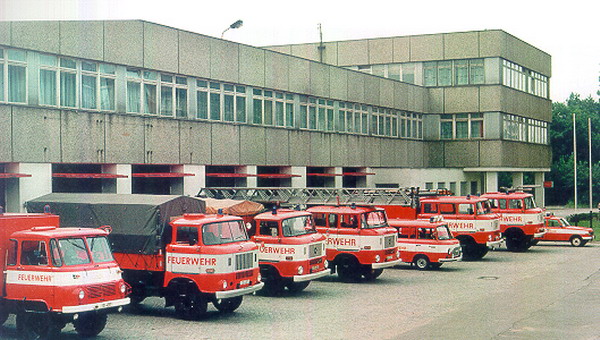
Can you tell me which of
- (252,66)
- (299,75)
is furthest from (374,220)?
(299,75)

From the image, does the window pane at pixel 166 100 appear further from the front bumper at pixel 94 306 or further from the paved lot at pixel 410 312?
the front bumper at pixel 94 306

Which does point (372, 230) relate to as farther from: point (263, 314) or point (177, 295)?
point (177, 295)

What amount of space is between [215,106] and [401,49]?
79.2 ft

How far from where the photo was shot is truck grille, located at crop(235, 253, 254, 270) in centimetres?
1798

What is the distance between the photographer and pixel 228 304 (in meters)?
18.9

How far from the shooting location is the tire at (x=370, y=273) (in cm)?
2450

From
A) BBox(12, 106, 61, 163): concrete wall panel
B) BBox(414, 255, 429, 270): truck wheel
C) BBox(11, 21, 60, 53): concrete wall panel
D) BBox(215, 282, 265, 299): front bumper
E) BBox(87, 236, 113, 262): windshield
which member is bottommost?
BBox(414, 255, 429, 270): truck wheel

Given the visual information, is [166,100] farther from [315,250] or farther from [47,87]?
[315,250]

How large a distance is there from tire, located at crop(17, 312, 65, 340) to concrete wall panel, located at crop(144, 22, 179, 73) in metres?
17.1

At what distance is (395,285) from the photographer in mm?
23953

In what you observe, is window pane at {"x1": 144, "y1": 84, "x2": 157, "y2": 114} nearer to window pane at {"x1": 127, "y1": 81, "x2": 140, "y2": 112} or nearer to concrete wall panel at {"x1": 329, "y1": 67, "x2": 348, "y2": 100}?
window pane at {"x1": 127, "y1": 81, "x2": 140, "y2": 112}

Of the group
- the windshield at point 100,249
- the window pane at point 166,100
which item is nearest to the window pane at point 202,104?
the window pane at point 166,100

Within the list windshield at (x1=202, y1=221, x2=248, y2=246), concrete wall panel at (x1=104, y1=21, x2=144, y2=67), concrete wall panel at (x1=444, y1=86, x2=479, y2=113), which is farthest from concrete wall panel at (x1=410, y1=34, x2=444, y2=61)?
windshield at (x1=202, y1=221, x2=248, y2=246)

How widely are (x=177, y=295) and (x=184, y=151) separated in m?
15.4
